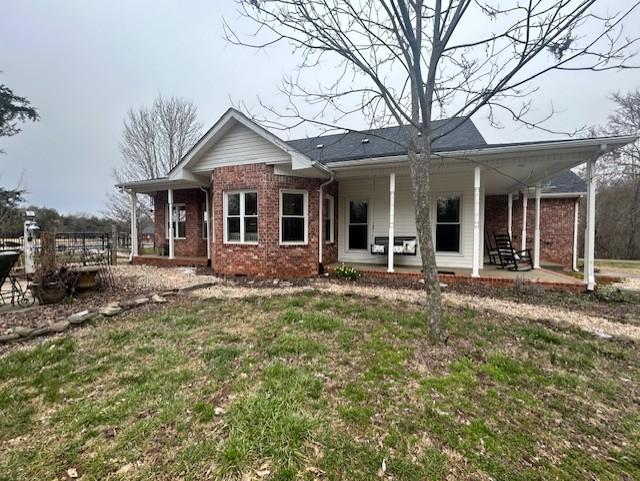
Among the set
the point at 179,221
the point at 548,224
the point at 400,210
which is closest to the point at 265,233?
the point at 400,210

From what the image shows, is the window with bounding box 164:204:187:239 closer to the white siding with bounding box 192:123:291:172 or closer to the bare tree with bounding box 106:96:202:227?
the white siding with bounding box 192:123:291:172

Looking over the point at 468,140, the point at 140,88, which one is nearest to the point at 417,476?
the point at 468,140

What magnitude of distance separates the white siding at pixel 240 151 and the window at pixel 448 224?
199 inches

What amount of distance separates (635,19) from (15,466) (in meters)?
6.77

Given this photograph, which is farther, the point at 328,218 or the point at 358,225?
the point at 358,225

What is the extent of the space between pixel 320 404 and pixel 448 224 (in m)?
8.25

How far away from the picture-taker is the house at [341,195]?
7.52 m

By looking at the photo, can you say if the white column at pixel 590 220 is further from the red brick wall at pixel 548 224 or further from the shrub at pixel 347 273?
the red brick wall at pixel 548 224

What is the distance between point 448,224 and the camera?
9523 mm

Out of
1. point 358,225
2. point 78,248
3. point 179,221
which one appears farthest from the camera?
point 78,248

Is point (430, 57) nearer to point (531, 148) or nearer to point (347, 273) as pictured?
point (531, 148)

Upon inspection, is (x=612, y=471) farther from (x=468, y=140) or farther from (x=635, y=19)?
(x=468, y=140)

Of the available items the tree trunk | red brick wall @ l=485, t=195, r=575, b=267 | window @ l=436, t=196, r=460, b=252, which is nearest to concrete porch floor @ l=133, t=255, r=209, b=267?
window @ l=436, t=196, r=460, b=252

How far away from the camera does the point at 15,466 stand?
200 centimetres
